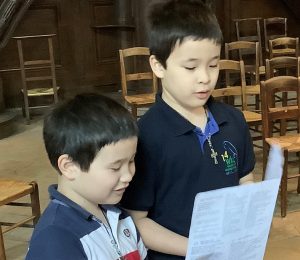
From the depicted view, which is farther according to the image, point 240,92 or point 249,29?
point 249,29

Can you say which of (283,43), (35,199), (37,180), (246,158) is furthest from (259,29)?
(246,158)

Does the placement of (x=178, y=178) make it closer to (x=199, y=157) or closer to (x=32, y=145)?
(x=199, y=157)

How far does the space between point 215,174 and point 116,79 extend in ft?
20.0

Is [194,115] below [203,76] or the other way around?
below

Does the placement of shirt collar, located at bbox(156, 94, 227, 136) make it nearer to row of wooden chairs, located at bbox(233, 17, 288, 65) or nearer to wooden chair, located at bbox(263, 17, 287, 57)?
row of wooden chairs, located at bbox(233, 17, 288, 65)

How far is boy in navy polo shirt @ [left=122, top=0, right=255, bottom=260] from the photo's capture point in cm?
122

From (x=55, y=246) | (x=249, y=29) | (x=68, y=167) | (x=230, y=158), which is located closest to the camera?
(x=55, y=246)

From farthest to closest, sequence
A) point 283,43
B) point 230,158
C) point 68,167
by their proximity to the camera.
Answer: point 283,43
point 230,158
point 68,167

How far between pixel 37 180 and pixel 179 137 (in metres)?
3.08

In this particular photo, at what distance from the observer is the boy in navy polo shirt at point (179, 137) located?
1.22 m

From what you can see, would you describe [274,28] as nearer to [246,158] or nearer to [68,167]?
[246,158]

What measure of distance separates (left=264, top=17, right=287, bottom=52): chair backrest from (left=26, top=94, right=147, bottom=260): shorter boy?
6.39 metres

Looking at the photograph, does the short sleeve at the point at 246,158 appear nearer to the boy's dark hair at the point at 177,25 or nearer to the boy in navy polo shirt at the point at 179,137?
the boy in navy polo shirt at the point at 179,137

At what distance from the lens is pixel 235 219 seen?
3.57 feet
